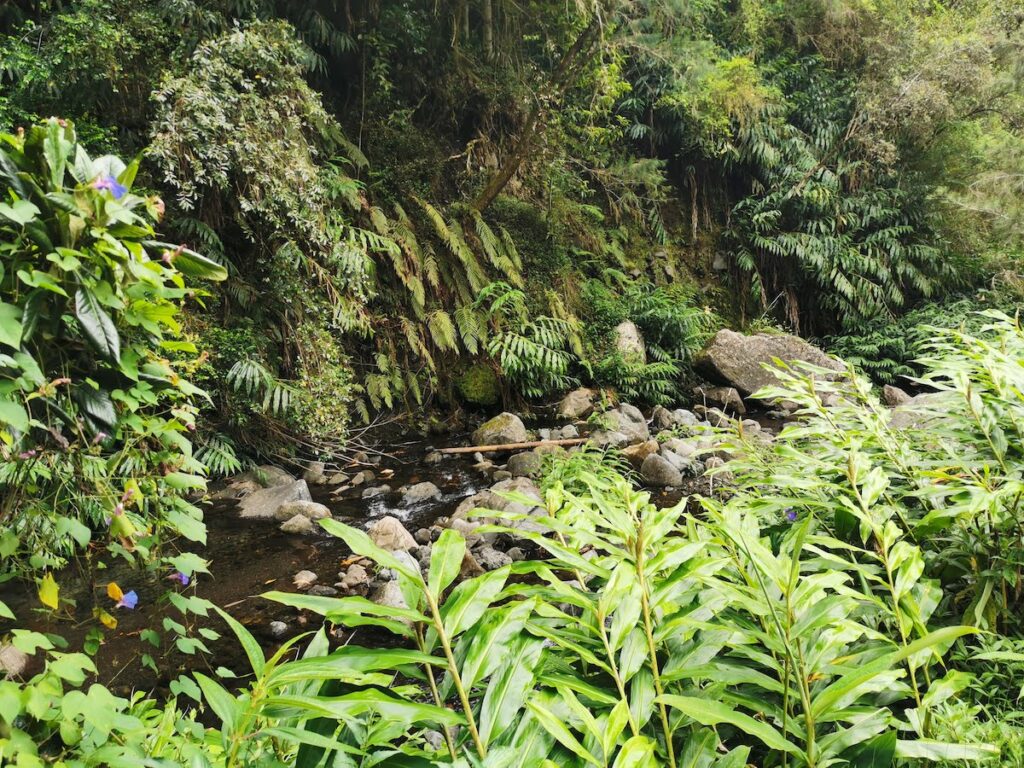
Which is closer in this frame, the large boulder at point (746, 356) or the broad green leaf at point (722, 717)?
the broad green leaf at point (722, 717)

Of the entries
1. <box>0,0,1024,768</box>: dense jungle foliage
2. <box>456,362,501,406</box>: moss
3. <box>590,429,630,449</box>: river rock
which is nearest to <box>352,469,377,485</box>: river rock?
<box>0,0,1024,768</box>: dense jungle foliage

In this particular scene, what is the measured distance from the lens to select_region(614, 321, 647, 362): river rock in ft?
24.1

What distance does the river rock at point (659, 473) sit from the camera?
4.83m

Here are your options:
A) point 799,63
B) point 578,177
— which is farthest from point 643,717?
point 799,63

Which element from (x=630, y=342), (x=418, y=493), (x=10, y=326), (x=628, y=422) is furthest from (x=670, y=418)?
(x=10, y=326)

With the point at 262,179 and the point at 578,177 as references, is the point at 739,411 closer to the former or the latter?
the point at 578,177

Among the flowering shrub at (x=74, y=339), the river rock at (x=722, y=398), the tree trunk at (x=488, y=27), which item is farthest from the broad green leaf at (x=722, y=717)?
the tree trunk at (x=488, y=27)

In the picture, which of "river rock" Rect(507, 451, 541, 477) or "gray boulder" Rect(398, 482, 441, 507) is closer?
"gray boulder" Rect(398, 482, 441, 507)

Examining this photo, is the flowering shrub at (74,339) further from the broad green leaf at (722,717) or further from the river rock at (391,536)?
the river rock at (391,536)

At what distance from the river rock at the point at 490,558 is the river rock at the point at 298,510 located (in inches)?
50.9

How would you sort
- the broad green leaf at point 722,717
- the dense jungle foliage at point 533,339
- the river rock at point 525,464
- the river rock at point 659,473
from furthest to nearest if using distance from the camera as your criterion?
the river rock at point 525,464 → the river rock at point 659,473 → the dense jungle foliage at point 533,339 → the broad green leaf at point 722,717

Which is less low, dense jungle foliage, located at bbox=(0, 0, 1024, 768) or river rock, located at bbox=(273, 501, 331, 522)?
dense jungle foliage, located at bbox=(0, 0, 1024, 768)

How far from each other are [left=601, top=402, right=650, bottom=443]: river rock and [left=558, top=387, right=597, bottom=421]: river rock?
1.02 feet

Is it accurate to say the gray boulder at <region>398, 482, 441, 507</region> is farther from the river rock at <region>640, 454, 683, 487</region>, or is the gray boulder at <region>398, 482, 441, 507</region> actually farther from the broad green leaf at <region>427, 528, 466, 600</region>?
the broad green leaf at <region>427, 528, 466, 600</region>
